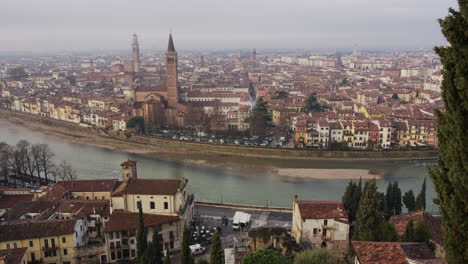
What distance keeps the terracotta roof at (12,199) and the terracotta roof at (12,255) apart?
5137 mm

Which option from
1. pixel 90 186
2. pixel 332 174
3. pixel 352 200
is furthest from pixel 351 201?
pixel 90 186

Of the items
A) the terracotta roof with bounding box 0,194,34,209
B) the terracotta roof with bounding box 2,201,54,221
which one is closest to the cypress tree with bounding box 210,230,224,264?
the terracotta roof with bounding box 2,201,54,221

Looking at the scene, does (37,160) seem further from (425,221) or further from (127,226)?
(425,221)

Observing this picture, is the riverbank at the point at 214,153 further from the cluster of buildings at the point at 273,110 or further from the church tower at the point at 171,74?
the church tower at the point at 171,74

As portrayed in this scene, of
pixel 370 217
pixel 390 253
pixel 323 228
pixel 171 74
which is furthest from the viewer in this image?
pixel 171 74

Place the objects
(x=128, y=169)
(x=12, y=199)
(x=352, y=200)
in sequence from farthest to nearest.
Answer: (x=12, y=199) < (x=128, y=169) < (x=352, y=200)

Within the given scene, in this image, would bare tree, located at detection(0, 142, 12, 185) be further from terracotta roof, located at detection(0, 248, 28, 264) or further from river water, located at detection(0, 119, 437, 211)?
terracotta roof, located at detection(0, 248, 28, 264)

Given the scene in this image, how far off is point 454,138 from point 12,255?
1086 centimetres

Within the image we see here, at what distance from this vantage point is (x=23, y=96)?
47.1 meters

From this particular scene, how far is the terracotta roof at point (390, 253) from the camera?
21.6ft

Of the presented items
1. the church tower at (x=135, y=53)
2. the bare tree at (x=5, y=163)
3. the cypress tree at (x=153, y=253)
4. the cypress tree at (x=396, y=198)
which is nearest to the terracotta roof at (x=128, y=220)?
the cypress tree at (x=153, y=253)

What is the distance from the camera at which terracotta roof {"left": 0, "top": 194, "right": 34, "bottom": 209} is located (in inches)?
583

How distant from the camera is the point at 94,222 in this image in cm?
1325

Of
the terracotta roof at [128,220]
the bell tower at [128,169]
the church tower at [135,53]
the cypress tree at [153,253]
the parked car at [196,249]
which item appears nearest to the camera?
the cypress tree at [153,253]
